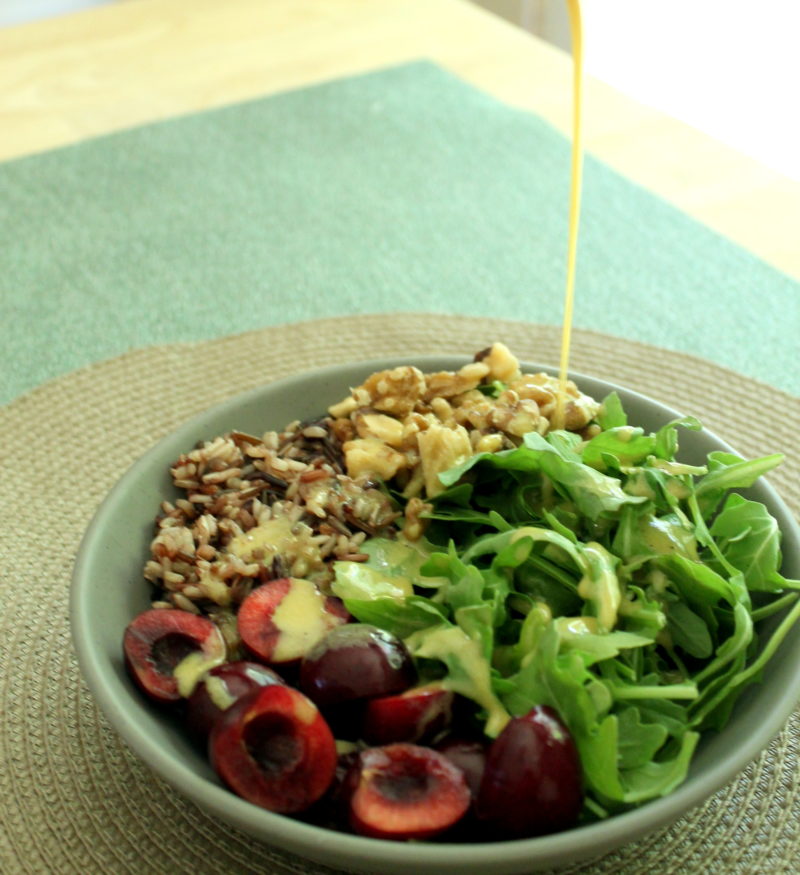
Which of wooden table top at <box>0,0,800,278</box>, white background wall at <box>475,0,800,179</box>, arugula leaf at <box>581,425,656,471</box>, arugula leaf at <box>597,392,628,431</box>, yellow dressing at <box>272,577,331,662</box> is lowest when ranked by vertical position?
white background wall at <box>475,0,800,179</box>

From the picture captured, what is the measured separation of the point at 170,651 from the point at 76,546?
1.02 ft

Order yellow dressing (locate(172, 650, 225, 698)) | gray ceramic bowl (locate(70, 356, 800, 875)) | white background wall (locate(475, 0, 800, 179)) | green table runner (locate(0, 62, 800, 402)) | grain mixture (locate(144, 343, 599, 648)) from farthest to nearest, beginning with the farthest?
1. white background wall (locate(475, 0, 800, 179))
2. green table runner (locate(0, 62, 800, 402))
3. grain mixture (locate(144, 343, 599, 648))
4. yellow dressing (locate(172, 650, 225, 698))
5. gray ceramic bowl (locate(70, 356, 800, 875))

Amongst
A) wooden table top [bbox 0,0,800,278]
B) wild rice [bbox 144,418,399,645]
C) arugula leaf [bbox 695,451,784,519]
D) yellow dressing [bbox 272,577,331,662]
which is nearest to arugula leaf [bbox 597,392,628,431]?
arugula leaf [bbox 695,451,784,519]

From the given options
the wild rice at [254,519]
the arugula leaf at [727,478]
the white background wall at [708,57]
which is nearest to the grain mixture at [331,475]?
the wild rice at [254,519]

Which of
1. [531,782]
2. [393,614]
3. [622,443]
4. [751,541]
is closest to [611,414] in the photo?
[622,443]

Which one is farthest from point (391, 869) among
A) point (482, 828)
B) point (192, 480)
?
point (192, 480)

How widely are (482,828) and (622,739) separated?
0.11 metres

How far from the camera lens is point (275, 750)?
0.72 meters

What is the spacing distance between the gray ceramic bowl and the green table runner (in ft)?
1.22

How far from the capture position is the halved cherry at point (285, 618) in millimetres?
813

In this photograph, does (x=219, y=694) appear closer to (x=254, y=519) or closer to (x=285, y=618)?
(x=285, y=618)

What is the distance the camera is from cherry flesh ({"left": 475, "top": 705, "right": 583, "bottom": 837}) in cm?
68

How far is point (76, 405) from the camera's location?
1.29 meters

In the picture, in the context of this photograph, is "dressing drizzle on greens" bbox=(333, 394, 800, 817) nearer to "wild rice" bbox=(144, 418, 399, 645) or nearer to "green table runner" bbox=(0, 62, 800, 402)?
"wild rice" bbox=(144, 418, 399, 645)
